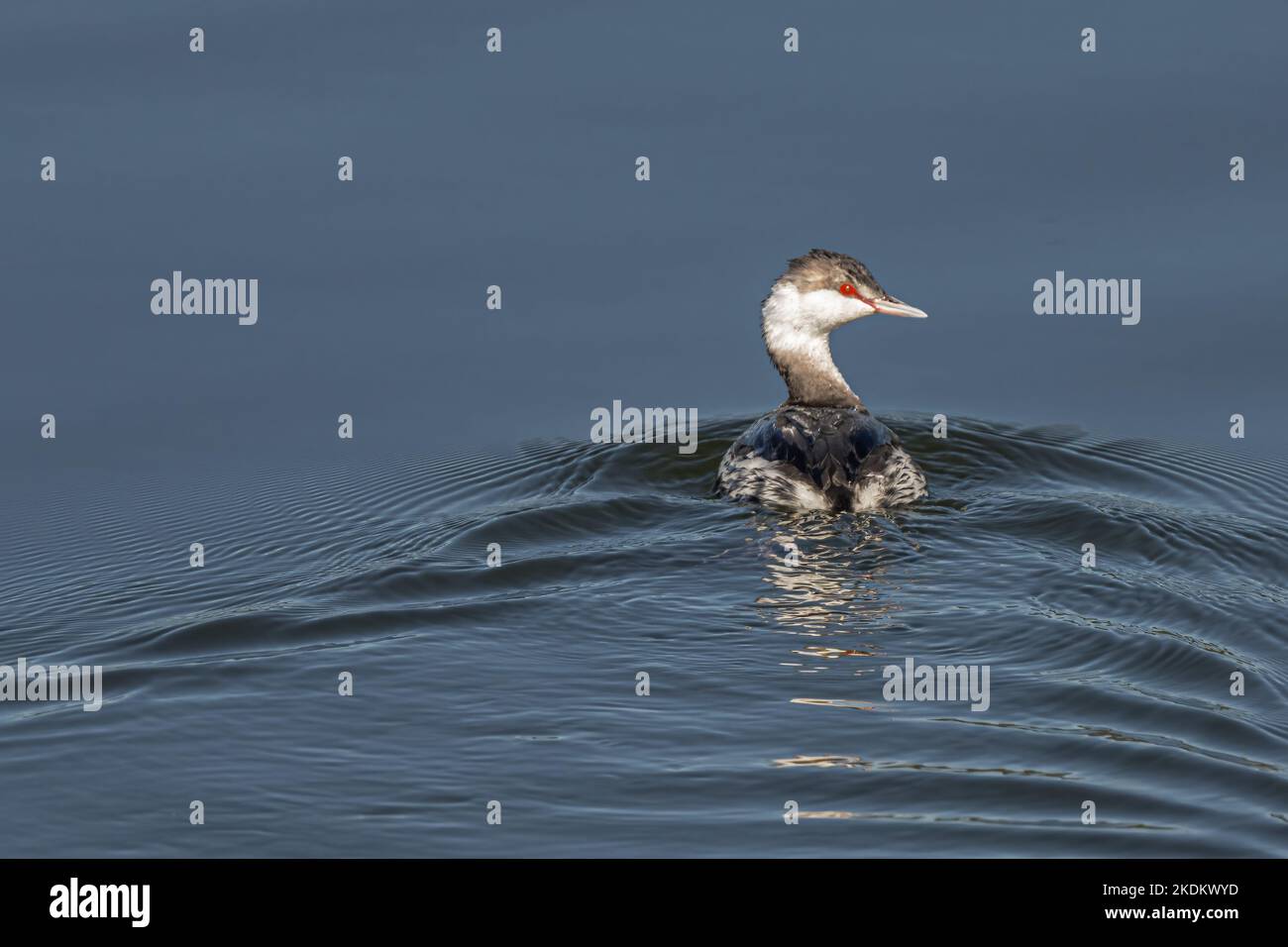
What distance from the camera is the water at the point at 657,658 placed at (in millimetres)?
8266

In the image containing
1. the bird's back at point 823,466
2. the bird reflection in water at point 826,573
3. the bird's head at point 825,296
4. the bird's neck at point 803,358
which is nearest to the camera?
the bird reflection in water at point 826,573

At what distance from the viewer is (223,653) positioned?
10438 millimetres

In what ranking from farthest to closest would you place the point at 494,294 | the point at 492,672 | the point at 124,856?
the point at 494,294
the point at 492,672
the point at 124,856

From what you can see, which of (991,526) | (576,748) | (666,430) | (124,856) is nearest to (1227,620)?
(991,526)

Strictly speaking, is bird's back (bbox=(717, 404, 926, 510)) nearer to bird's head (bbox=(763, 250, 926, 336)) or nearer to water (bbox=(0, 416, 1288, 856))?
water (bbox=(0, 416, 1288, 856))

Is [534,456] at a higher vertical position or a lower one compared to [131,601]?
higher

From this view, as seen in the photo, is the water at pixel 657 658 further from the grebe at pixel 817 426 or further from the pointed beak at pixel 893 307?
the pointed beak at pixel 893 307

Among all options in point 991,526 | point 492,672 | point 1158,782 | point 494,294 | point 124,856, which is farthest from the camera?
point 494,294

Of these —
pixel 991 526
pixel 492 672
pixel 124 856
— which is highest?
pixel 991 526

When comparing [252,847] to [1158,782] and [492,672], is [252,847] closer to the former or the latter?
[492,672]

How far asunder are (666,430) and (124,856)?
6.81 m

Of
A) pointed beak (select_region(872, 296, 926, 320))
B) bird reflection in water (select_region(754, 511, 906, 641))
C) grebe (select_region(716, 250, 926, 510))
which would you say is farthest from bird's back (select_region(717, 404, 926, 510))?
pointed beak (select_region(872, 296, 926, 320))

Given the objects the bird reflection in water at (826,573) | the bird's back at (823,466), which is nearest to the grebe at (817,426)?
the bird's back at (823,466)

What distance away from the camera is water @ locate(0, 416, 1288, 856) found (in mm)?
8266
